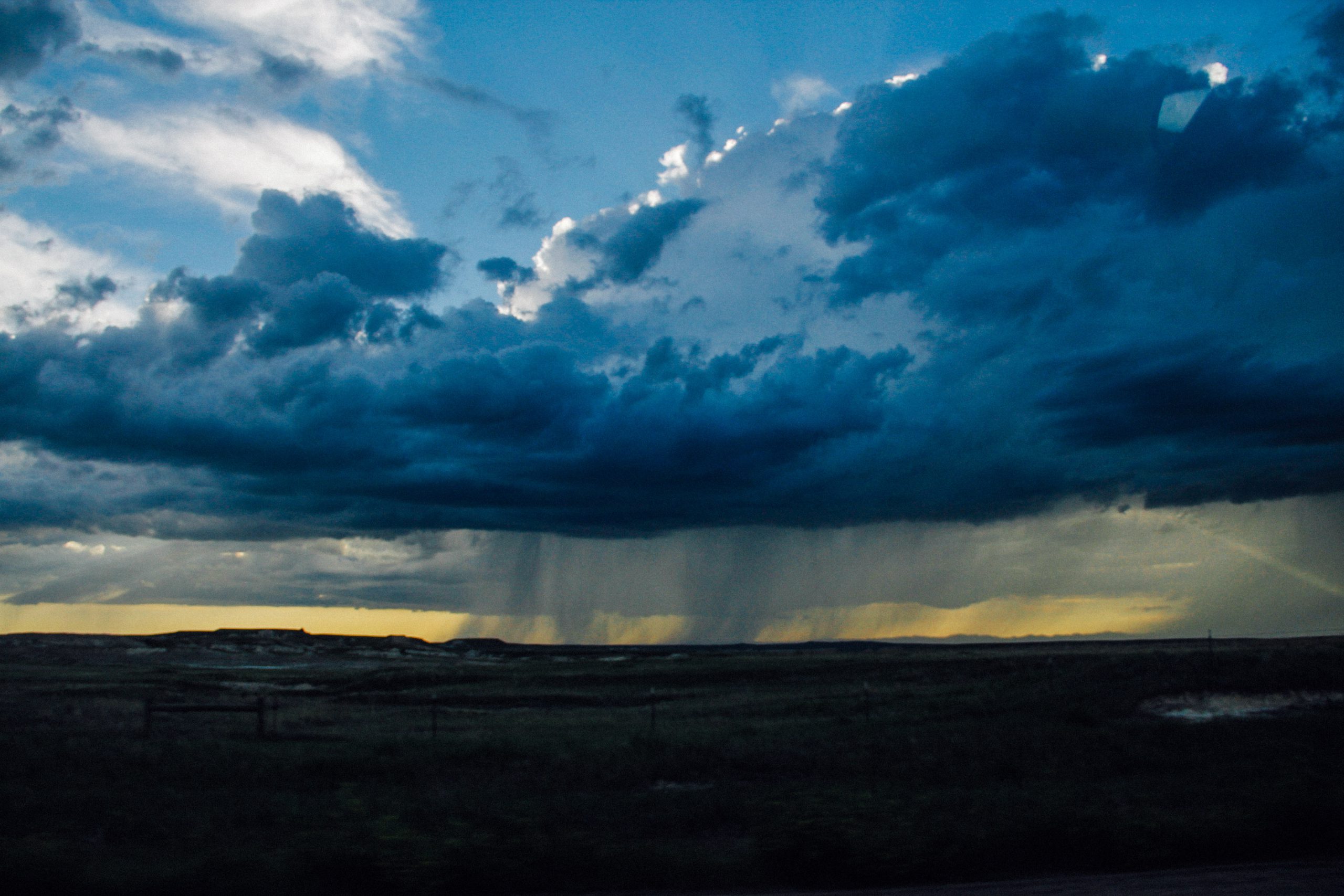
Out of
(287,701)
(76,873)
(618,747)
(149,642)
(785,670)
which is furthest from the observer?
(149,642)

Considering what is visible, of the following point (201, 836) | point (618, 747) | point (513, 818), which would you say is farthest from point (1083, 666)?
point (201, 836)

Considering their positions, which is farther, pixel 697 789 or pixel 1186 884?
pixel 697 789

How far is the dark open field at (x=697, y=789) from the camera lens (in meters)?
9.52

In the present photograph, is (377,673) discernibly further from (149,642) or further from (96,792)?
(149,642)

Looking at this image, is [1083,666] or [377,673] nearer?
[1083,666]

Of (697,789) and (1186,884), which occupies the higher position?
(1186,884)

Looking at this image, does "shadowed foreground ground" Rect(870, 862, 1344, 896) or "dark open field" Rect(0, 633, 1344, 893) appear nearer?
"shadowed foreground ground" Rect(870, 862, 1344, 896)

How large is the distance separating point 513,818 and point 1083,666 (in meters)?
32.3

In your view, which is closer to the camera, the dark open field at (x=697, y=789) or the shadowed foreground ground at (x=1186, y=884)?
the shadowed foreground ground at (x=1186, y=884)

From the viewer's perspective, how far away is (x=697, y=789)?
1814cm

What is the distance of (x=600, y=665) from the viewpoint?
113 m

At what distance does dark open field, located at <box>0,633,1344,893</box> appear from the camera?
952 centimetres

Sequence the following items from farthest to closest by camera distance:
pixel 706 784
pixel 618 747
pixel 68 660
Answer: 1. pixel 68 660
2. pixel 618 747
3. pixel 706 784

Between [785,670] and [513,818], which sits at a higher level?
[513,818]
